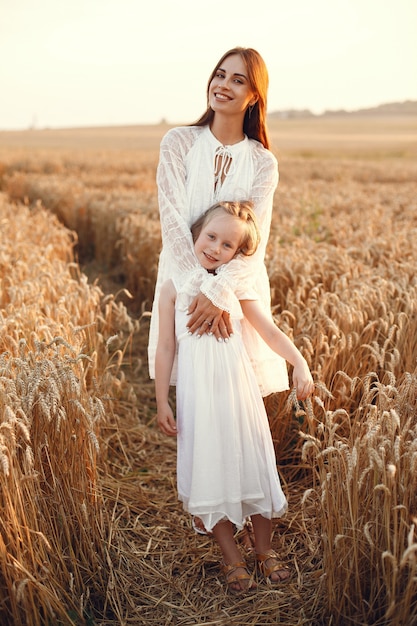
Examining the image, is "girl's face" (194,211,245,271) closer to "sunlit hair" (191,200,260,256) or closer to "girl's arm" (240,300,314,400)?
"sunlit hair" (191,200,260,256)

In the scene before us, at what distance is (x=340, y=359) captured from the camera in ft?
11.1

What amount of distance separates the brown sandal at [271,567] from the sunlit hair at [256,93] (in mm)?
1694

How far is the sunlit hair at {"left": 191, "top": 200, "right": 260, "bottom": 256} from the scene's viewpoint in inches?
96.2

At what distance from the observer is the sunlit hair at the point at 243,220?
244 centimetres

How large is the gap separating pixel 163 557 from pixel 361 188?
34.4ft

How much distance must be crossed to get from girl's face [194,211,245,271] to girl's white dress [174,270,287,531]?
6.9 inches

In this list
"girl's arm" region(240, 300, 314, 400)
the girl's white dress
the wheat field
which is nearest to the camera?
Answer: the wheat field

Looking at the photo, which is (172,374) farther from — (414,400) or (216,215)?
(414,400)

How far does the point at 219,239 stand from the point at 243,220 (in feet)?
0.40

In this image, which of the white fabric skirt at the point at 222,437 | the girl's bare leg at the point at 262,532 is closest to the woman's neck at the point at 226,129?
the white fabric skirt at the point at 222,437

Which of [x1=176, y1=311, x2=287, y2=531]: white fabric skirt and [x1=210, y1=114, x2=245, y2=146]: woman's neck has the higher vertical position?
[x1=210, y1=114, x2=245, y2=146]: woman's neck

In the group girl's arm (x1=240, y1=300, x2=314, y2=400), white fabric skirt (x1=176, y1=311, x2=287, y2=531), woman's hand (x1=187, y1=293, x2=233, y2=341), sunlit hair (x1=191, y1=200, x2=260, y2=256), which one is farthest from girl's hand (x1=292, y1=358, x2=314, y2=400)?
sunlit hair (x1=191, y1=200, x2=260, y2=256)

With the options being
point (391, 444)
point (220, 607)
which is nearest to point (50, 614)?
point (220, 607)

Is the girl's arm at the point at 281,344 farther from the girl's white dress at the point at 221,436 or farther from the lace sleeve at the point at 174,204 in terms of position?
the lace sleeve at the point at 174,204
